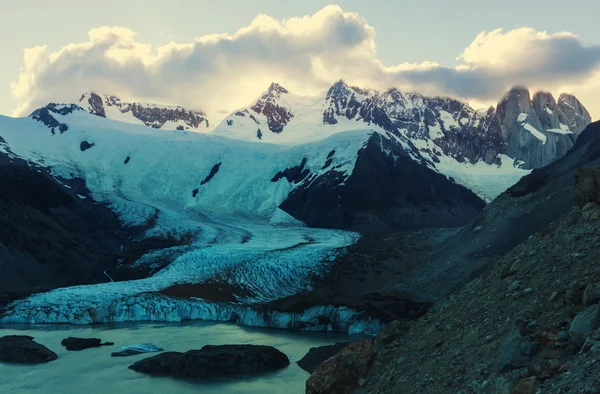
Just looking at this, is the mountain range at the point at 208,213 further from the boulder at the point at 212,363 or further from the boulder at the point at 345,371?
the boulder at the point at 345,371

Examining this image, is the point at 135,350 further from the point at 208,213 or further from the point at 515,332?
the point at 208,213

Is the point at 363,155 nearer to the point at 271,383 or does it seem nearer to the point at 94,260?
the point at 94,260

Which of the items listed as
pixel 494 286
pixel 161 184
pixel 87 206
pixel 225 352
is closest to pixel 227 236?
pixel 87 206

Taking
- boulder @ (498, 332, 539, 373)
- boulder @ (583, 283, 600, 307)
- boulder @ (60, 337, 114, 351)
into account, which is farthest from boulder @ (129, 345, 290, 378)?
boulder @ (583, 283, 600, 307)

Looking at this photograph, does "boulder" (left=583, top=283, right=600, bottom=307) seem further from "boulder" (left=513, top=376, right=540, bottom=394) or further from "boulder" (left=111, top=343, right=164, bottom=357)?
"boulder" (left=111, top=343, right=164, bottom=357)

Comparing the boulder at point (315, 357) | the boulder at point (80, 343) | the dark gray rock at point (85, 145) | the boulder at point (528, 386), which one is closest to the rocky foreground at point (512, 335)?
the boulder at point (528, 386)

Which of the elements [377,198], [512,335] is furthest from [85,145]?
[512,335]
